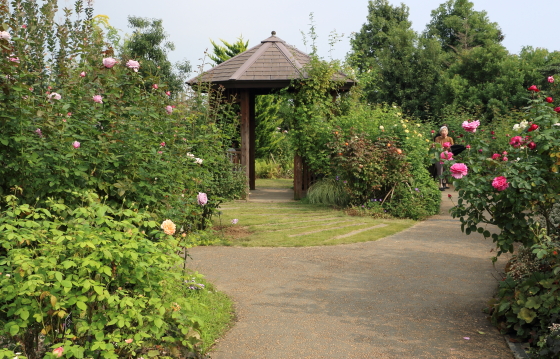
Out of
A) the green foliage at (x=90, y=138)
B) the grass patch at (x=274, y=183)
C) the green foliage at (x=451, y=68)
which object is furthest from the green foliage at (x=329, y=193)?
the green foliage at (x=451, y=68)

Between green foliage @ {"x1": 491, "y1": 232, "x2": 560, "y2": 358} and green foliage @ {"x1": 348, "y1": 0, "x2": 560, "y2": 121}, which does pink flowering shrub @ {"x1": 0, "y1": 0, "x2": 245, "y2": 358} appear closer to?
green foliage @ {"x1": 491, "y1": 232, "x2": 560, "y2": 358}

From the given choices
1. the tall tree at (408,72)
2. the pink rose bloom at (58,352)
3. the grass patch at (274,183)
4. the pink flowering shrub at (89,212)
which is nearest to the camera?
the pink rose bloom at (58,352)

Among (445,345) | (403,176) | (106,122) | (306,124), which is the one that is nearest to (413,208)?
(403,176)

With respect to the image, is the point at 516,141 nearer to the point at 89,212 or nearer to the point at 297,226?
the point at 89,212

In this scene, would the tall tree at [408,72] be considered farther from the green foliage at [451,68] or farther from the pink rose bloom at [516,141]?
the pink rose bloom at [516,141]

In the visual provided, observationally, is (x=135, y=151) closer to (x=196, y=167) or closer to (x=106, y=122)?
(x=106, y=122)

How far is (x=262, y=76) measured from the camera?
43.3ft

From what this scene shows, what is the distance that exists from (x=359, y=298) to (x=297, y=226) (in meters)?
3.97

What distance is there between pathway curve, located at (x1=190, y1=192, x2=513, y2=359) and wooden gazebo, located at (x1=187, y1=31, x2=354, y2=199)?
541 centimetres

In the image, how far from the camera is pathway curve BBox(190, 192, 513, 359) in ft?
13.2

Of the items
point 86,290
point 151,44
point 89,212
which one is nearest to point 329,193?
point 89,212

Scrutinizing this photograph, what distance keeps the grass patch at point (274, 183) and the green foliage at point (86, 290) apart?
525 inches

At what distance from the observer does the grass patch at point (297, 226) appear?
793cm

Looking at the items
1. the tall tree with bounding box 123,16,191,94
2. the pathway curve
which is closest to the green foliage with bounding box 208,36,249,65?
the tall tree with bounding box 123,16,191,94
